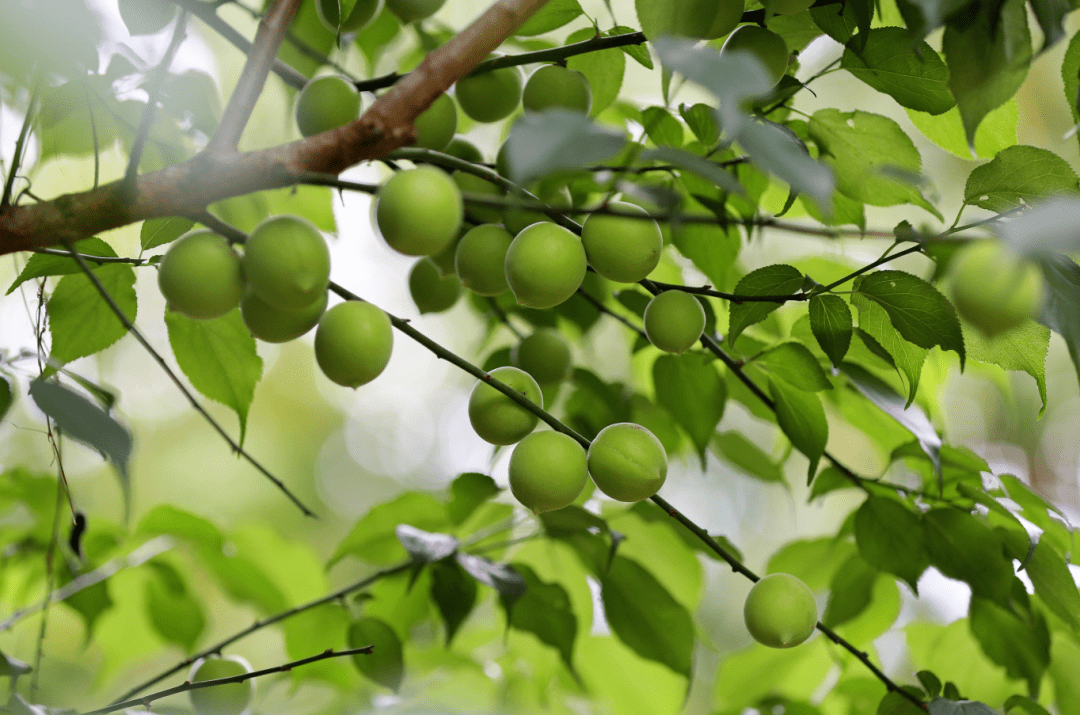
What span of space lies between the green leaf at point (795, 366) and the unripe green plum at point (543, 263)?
19cm

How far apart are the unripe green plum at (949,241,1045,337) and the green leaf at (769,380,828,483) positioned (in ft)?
0.82

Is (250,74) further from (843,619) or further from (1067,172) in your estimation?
(843,619)

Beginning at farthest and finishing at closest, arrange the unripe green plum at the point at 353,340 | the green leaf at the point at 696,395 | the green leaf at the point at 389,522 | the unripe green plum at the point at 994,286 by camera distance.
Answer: the green leaf at the point at 389,522 < the green leaf at the point at 696,395 < the unripe green plum at the point at 353,340 < the unripe green plum at the point at 994,286

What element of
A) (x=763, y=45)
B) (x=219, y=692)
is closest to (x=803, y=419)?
(x=763, y=45)

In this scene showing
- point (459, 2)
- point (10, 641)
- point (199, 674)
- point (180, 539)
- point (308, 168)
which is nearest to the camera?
point (308, 168)

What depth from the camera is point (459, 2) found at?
2.64m

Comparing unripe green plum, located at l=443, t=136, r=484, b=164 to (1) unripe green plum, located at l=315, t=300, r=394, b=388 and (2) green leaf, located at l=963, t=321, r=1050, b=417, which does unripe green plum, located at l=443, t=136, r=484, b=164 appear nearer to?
(1) unripe green plum, located at l=315, t=300, r=394, b=388

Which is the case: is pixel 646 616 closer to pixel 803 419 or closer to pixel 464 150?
pixel 803 419

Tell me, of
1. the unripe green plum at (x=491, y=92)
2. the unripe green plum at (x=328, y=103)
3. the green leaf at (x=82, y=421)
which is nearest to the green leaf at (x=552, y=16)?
the unripe green plum at (x=491, y=92)

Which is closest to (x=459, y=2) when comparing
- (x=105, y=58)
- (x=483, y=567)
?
(x=105, y=58)

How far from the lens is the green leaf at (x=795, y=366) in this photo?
1.60ft

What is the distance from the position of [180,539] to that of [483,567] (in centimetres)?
40

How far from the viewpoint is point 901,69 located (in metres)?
0.42

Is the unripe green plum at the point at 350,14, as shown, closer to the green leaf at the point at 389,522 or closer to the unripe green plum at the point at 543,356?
the unripe green plum at the point at 543,356
